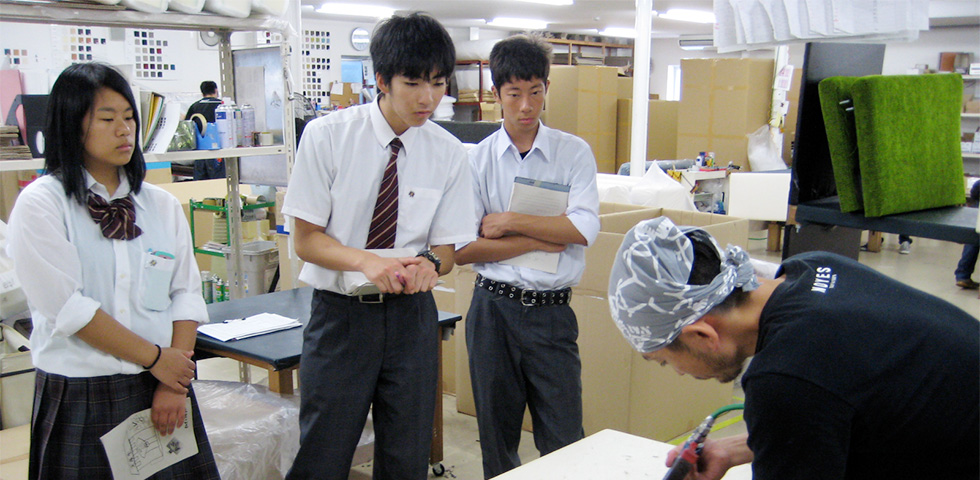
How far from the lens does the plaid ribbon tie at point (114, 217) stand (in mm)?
1680

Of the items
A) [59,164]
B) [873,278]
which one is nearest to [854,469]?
[873,278]

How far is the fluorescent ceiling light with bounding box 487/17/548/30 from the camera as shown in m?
12.5

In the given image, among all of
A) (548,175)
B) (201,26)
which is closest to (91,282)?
(548,175)

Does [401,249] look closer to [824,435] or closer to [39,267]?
[39,267]

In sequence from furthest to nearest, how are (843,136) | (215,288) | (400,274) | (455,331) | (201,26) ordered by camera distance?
(215,288) < (455,331) < (201,26) < (400,274) < (843,136)

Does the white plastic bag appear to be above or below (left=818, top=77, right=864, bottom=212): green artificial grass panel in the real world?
below

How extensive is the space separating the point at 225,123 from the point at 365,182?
4.05 feet

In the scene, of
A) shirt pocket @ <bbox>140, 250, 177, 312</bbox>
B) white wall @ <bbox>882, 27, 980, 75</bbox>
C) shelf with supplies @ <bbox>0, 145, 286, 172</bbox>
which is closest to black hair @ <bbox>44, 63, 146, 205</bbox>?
shirt pocket @ <bbox>140, 250, 177, 312</bbox>

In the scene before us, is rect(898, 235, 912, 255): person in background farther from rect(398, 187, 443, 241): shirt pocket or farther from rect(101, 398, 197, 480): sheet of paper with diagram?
rect(101, 398, 197, 480): sheet of paper with diagram

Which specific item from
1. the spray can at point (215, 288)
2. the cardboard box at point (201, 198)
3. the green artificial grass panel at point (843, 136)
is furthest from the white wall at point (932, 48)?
the green artificial grass panel at point (843, 136)

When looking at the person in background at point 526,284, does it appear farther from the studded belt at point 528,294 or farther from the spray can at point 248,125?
the spray can at point 248,125

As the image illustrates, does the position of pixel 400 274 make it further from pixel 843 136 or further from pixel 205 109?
pixel 205 109

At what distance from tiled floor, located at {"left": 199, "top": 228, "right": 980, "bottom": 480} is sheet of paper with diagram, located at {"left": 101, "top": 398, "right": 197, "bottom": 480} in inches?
36.8

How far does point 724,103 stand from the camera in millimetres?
6684
